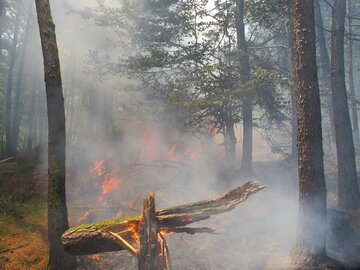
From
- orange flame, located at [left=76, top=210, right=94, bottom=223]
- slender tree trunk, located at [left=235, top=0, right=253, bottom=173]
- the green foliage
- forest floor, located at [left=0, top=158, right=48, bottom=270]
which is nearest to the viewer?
forest floor, located at [left=0, top=158, right=48, bottom=270]

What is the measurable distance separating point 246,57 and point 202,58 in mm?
2141

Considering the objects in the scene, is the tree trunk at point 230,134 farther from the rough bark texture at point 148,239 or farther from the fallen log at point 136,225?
the rough bark texture at point 148,239

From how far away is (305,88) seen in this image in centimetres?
791

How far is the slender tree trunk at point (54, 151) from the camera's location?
285 inches

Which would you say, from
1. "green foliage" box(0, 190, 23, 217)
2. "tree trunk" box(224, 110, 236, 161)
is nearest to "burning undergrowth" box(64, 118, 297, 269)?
"tree trunk" box(224, 110, 236, 161)

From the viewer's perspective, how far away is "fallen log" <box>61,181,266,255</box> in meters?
5.14

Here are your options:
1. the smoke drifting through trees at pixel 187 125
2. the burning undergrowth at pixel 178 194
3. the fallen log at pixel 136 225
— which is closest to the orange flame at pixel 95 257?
the burning undergrowth at pixel 178 194

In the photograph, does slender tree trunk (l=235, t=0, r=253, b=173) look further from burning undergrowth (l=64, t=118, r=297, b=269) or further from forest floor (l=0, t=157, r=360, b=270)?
forest floor (l=0, t=157, r=360, b=270)

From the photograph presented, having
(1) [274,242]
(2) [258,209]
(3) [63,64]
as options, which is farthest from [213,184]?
(3) [63,64]

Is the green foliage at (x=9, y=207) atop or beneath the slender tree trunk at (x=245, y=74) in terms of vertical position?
beneath

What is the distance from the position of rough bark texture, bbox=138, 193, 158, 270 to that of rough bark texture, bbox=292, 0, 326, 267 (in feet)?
15.2

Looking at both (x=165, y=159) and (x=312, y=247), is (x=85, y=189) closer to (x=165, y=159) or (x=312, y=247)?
(x=165, y=159)

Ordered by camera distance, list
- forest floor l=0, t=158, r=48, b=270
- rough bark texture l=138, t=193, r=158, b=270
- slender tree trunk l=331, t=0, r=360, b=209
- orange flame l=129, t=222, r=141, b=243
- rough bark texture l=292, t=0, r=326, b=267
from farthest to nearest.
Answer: slender tree trunk l=331, t=0, r=360, b=209 → forest floor l=0, t=158, r=48, b=270 → rough bark texture l=292, t=0, r=326, b=267 → orange flame l=129, t=222, r=141, b=243 → rough bark texture l=138, t=193, r=158, b=270

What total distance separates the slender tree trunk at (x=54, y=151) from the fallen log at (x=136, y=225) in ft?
6.56
